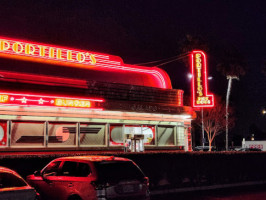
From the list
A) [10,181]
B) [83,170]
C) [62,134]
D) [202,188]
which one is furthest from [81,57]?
[10,181]

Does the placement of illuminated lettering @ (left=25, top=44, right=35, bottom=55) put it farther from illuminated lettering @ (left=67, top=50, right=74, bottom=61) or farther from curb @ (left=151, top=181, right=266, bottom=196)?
curb @ (left=151, top=181, right=266, bottom=196)

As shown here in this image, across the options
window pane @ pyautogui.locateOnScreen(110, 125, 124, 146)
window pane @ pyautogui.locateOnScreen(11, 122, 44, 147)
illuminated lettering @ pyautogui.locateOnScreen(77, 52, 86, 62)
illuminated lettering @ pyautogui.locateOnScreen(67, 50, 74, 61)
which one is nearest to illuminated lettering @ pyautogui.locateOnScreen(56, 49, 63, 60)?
illuminated lettering @ pyautogui.locateOnScreen(67, 50, 74, 61)

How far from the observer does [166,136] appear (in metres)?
21.3

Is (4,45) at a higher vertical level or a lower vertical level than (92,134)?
higher

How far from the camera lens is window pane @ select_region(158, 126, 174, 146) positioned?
69.1 ft

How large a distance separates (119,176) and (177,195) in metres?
6.22

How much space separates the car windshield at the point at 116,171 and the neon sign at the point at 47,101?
7.88 metres

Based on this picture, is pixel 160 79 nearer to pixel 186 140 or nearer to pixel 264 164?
pixel 186 140

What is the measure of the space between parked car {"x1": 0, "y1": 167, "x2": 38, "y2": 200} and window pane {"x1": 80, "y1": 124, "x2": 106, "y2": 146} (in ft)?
36.4

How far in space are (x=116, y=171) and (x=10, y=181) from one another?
7.90ft

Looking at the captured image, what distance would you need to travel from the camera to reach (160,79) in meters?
21.6

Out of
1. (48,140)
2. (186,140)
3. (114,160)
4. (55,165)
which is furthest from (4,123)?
(186,140)

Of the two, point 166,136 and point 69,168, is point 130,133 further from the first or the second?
point 69,168

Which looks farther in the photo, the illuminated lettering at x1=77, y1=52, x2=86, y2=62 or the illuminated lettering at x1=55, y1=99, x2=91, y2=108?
the illuminated lettering at x1=77, y1=52, x2=86, y2=62
